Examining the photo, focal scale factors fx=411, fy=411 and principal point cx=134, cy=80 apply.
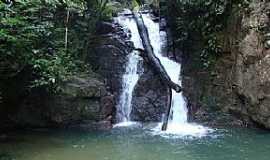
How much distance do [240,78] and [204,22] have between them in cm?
254

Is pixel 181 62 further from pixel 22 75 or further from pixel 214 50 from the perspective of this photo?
pixel 22 75

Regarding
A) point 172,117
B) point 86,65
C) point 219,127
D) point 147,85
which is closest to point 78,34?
point 86,65

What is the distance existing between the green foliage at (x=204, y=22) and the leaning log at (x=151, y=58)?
1.11m

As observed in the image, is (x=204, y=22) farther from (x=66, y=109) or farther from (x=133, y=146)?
(x=133, y=146)

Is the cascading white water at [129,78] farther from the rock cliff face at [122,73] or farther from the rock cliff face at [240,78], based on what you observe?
the rock cliff face at [240,78]

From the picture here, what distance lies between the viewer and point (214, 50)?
13688 millimetres

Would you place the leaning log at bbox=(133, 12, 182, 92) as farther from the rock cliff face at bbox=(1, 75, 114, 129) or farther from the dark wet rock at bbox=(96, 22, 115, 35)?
the rock cliff face at bbox=(1, 75, 114, 129)

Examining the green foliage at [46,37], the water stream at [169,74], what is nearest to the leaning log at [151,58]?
the water stream at [169,74]

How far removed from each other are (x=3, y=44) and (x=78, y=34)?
522 cm

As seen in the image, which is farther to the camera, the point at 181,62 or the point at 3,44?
the point at 181,62

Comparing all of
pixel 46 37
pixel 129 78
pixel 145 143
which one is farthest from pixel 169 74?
pixel 46 37

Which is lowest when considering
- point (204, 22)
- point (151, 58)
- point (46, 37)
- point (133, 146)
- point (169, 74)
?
point (133, 146)

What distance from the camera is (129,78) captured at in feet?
48.1

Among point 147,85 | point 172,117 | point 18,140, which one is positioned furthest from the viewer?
point 147,85
